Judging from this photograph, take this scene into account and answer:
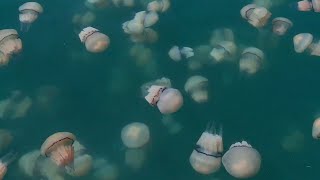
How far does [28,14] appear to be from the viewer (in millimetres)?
4594

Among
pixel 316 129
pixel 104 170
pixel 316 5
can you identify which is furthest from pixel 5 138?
pixel 316 5

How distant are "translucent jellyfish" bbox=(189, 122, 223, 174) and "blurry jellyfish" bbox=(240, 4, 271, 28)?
132 cm

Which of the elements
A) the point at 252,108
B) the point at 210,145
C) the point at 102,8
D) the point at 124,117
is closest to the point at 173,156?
the point at 210,145

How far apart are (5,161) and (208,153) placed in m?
1.58

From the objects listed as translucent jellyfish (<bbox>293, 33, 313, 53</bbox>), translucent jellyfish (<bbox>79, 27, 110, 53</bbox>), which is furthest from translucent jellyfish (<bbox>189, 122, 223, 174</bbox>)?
translucent jellyfish (<bbox>79, 27, 110, 53</bbox>)

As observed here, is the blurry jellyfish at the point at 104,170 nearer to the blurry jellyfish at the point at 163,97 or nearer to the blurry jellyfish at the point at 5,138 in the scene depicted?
the blurry jellyfish at the point at 163,97

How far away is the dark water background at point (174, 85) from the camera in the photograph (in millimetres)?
3746

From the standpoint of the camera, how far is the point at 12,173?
Result: 3.64m

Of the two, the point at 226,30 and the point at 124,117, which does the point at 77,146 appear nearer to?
the point at 124,117

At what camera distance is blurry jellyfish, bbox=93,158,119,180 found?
3605 mm

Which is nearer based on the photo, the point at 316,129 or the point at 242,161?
the point at 242,161

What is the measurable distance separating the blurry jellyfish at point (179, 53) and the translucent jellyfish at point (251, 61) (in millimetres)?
473

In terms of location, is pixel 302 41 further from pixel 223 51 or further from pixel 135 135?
pixel 135 135

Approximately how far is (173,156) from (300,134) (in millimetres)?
1053
